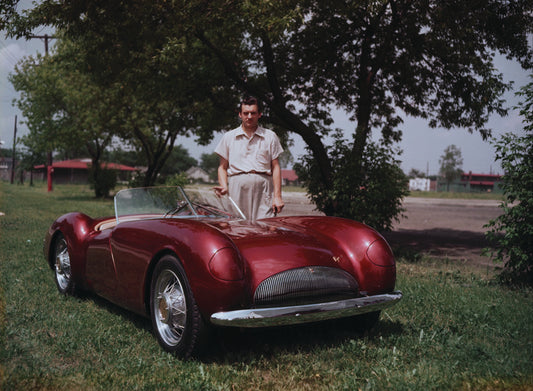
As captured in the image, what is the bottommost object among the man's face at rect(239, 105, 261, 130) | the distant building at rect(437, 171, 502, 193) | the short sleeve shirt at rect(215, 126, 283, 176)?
the short sleeve shirt at rect(215, 126, 283, 176)

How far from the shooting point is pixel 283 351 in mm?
3408

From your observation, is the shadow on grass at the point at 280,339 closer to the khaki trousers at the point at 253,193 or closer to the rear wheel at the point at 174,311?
the rear wheel at the point at 174,311

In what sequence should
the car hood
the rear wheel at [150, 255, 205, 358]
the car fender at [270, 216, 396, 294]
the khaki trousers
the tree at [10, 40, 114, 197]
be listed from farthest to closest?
the tree at [10, 40, 114, 197] → the khaki trousers → the car fender at [270, 216, 396, 294] → the car hood → the rear wheel at [150, 255, 205, 358]

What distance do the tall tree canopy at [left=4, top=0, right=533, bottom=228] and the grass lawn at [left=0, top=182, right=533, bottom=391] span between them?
4.65 meters

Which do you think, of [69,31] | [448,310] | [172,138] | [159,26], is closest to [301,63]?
[159,26]

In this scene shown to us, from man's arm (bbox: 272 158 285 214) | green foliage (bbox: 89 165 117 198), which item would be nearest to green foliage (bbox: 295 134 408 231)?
man's arm (bbox: 272 158 285 214)

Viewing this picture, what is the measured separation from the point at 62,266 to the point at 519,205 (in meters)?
5.09

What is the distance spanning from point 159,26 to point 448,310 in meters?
7.15

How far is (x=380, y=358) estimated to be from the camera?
3.33m

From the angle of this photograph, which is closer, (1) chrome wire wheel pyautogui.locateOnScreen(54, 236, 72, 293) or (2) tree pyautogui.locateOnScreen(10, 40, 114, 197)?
(1) chrome wire wheel pyautogui.locateOnScreen(54, 236, 72, 293)

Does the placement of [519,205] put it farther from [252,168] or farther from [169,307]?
[169,307]

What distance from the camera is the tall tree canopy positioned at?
8.26m

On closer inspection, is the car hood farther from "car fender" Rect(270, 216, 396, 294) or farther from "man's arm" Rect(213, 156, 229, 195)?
"man's arm" Rect(213, 156, 229, 195)

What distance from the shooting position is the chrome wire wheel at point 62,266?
16.2 feet
